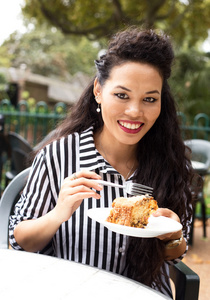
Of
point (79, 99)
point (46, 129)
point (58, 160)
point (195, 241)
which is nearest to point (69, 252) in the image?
point (58, 160)

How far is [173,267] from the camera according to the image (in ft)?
4.69

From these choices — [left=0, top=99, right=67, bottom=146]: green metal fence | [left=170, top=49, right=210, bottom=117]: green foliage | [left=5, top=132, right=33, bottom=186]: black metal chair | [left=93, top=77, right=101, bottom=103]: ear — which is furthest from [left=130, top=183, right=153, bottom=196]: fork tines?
[left=170, top=49, right=210, bottom=117]: green foliage

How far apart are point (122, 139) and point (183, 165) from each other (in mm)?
361

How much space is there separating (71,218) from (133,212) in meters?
0.36

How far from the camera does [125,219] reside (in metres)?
1.32

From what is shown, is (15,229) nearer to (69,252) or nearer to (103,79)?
(69,252)

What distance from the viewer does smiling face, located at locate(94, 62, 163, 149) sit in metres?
1.52

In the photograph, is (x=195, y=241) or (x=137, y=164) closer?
(x=137, y=164)

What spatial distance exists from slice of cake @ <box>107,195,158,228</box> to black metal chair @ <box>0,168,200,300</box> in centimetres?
23

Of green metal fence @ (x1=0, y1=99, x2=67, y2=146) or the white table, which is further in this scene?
green metal fence @ (x1=0, y1=99, x2=67, y2=146)

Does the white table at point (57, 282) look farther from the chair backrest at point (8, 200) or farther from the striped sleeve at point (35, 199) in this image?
the chair backrest at point (8, 200)

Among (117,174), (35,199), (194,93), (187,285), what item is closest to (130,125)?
(117,174)

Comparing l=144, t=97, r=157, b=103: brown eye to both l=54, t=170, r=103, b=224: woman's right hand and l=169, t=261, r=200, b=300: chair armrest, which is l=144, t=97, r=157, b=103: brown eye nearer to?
l=54, t=170, r=103, b=224: woman's right hand

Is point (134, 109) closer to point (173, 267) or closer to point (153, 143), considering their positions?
point (153, 143)
